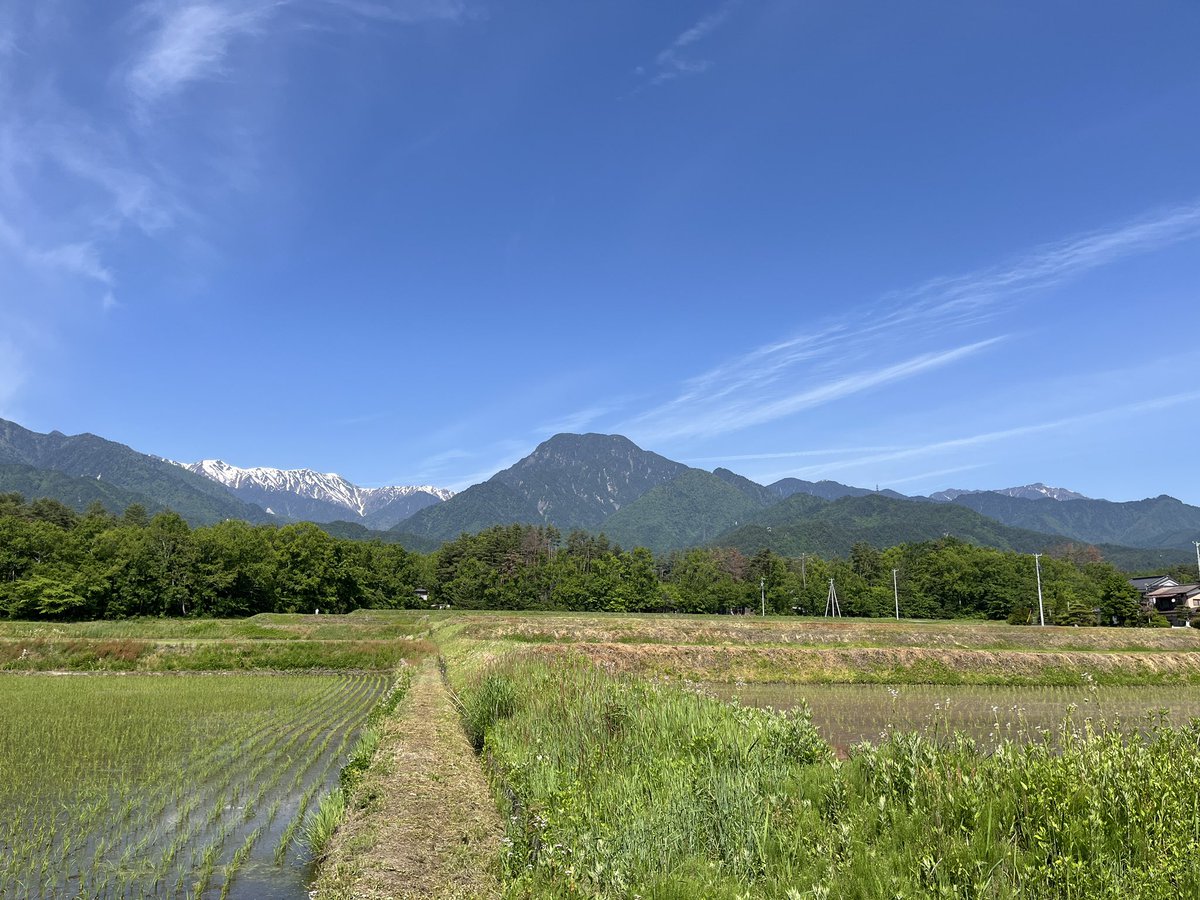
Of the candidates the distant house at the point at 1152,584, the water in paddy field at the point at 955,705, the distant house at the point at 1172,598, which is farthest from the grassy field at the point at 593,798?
the distant house at the point at 1152,584

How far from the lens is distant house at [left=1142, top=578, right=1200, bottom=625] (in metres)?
87.8

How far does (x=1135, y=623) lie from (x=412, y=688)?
88.8 metres

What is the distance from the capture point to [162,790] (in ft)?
39.0

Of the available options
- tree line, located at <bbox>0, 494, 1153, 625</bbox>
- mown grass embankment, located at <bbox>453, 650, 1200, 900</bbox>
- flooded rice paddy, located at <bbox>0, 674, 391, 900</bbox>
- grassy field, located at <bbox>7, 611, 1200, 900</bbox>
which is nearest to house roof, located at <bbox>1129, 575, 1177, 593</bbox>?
tree line, located at <bbox>0, 494, 1153, 625</bbox>

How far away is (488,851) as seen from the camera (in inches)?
319

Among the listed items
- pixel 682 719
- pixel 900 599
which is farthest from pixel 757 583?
pixel 682 719

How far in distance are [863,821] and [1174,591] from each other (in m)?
117

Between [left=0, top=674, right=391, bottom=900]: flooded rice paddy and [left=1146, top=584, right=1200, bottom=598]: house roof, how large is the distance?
108443 mm

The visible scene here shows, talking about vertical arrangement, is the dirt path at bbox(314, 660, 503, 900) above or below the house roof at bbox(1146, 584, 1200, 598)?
above

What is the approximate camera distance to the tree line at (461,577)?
78688mm

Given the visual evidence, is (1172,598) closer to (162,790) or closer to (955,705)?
(955,705)

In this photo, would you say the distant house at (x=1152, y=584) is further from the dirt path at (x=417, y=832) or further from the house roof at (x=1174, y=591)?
the dirt path at (x=417, y=832)

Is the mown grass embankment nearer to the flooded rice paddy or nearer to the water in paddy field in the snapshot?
the flooded rice paddy

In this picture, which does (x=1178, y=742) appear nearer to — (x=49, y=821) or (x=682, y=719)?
(x=682, y=719)
